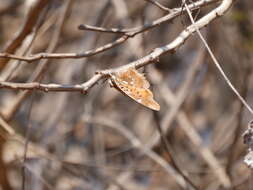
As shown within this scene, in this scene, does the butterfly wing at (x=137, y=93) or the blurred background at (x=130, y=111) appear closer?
the butterfly wing at (x=137, y=93)

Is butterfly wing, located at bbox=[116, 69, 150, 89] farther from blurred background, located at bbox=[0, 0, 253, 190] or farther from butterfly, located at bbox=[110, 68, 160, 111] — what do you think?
blurred background, located at bbox=[0, 0, 253, 190]

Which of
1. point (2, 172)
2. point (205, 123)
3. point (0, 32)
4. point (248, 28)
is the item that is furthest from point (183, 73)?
point (2, 172)

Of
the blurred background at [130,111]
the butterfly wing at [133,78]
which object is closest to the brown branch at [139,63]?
the butterfly wing at [133,78]

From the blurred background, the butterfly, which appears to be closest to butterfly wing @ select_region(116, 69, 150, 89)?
the butterfly

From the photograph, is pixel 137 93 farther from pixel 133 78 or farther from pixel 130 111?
pixel 130 111

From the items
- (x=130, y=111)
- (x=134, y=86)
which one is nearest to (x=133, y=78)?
(x=134, y=86)

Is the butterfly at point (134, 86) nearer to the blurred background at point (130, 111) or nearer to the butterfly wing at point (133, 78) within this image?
the butterfly wing at point (133, 78)
